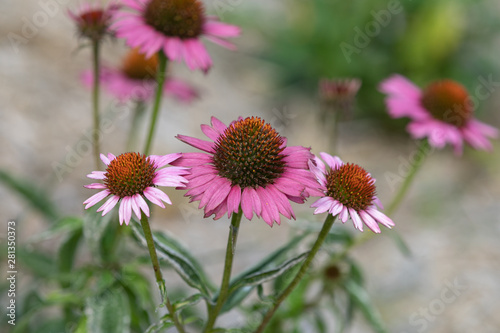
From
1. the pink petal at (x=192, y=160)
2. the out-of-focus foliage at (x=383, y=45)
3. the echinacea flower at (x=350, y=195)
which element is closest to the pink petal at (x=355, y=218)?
the echinacea flower at (x=350, y=195)

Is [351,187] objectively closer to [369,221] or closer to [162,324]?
[369,221]

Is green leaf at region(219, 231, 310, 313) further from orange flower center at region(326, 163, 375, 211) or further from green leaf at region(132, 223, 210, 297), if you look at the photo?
orange flower center at region(326, 163, 375, 211)

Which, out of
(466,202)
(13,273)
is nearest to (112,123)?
(13,273)

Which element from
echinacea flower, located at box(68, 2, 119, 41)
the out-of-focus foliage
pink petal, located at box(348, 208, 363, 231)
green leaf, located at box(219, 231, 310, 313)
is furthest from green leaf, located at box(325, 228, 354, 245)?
the out-of-focus foliage

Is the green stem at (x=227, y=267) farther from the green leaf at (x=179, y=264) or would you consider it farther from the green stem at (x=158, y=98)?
the green stem at (x=158, y=98)

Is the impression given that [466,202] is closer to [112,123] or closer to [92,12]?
[112,123]
